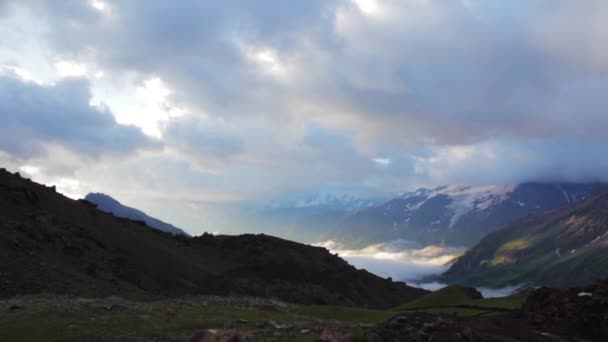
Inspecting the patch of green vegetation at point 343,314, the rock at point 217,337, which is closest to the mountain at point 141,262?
the patch of green vegetation at point 343,314

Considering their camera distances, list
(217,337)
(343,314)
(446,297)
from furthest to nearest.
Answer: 1. (446,297)
2. (343,314)
3. (217,337)

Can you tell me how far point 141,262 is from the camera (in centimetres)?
10556

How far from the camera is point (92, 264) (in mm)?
84750

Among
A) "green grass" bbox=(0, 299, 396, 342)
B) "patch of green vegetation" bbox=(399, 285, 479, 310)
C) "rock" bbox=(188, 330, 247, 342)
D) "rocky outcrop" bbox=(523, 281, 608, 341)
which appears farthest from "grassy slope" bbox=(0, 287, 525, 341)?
"patch of green vegetation" bbox=(399, 285, 479, 310)

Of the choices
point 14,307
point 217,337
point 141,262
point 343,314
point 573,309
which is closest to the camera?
point 217,337

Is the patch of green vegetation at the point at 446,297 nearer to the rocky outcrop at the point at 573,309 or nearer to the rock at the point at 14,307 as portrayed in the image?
the rocky outcrop at the point at 573,309

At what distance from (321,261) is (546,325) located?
12155 centimetres

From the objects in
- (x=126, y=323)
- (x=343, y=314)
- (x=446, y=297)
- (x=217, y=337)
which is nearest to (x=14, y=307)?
(x=126, y=323)

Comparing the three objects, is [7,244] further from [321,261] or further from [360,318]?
[321,261]

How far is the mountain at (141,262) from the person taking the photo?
71.4 metres

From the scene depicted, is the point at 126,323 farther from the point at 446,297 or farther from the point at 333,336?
the point at 446,297

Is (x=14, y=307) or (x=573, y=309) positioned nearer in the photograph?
(x=573, y=309)

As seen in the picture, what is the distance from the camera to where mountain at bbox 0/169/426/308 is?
71438 millimetres

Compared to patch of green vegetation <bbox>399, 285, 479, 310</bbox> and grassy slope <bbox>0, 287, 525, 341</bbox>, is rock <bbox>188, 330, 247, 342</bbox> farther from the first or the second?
patch of green vegetation <bbox>399, 285, 479, 310</bbox>
